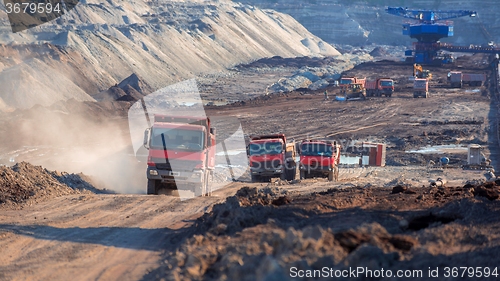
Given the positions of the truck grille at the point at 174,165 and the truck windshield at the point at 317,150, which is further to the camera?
the truck windshield at the point at 317,150

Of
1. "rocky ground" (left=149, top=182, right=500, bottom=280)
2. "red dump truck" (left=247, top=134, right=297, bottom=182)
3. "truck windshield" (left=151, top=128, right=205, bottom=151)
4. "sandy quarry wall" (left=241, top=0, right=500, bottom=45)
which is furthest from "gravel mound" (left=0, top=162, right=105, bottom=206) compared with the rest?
"sandy quarry wall" (left=241, top=0, right=500, bottom=45)

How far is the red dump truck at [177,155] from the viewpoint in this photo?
1828 cm

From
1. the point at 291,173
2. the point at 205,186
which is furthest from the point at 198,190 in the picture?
the point at 291,173

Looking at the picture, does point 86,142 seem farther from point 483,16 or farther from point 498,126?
point 483,16

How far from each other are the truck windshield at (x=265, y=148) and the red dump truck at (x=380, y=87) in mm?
34706

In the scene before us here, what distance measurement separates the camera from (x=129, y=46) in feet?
207

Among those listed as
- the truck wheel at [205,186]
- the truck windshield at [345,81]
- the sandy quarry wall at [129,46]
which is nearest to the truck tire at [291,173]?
the truck wheel at [205,186]

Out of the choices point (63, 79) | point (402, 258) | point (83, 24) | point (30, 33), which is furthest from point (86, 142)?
point (83, 24)

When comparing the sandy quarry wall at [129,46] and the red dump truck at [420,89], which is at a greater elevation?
the sandy quarry wall at [129,46]

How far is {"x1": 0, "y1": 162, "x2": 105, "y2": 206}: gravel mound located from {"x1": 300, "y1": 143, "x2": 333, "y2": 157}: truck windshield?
8.27 m

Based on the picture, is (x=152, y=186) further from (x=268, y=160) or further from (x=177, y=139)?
(x=268, y=160)

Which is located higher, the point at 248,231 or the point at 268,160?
the point at 248,231

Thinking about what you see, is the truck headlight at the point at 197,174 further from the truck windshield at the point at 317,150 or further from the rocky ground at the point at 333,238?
the truck windshield at the point at 317,150

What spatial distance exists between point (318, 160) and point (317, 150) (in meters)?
0.39
